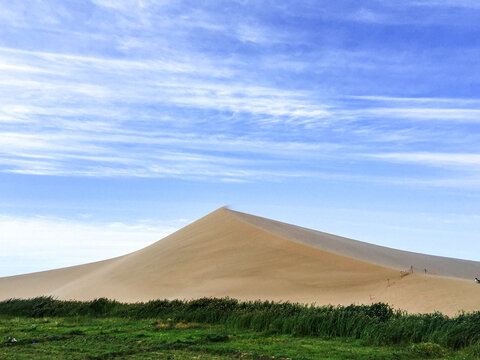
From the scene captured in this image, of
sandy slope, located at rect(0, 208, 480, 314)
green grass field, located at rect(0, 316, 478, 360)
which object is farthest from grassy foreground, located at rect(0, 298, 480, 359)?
sandy slope, located at rect(0, 208, 480, 314)

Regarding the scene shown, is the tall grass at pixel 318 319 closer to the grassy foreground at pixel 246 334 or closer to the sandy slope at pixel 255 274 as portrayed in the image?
the grassy foreground at pixel 246 334

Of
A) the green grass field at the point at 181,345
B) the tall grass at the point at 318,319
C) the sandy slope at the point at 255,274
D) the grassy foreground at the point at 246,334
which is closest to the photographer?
the green grass field at the point at 181,345

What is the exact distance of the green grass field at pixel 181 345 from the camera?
12445mm

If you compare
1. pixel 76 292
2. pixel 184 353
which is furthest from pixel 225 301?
pixel 76 292

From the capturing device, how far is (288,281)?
2969 centimetres

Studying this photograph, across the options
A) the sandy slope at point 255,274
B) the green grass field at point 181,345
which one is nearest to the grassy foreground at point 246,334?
the green grass field at point 181,345

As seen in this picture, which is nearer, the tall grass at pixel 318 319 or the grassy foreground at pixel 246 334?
the grassy foreground at pixel 246 334

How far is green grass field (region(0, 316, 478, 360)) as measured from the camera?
40.8ft

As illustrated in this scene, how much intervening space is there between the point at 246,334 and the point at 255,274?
15237mm

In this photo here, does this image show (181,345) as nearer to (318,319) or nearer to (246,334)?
(246,334)

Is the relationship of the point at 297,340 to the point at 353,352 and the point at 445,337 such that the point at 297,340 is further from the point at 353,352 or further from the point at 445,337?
the point at 445,337

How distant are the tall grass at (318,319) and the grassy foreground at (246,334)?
0.09ft

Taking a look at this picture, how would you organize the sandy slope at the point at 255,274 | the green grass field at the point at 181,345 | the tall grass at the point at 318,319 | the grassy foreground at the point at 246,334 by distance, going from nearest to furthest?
the green grass field at the point at 181,345 < the grassy foreground at the point at 246,334 < the tall grass at the point at 318,319 < the sandy slope at the point at 255,274

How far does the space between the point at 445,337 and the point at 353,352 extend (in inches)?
97.5
